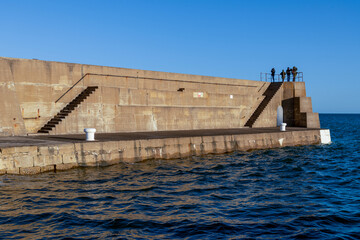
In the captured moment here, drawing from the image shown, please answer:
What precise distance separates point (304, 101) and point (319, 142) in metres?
5.88

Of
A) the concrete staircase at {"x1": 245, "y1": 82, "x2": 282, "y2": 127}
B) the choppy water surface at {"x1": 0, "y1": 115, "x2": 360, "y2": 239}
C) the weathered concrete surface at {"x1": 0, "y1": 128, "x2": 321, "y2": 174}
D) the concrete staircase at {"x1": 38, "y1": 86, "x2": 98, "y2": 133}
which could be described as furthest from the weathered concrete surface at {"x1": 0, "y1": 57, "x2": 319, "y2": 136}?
the choppy water surface at {"x1": 0, "y1": 115, "x2": 360, "y2": 239}

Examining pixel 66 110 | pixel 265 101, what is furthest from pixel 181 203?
pixel 265 101

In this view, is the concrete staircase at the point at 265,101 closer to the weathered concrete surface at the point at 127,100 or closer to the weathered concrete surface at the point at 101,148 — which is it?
the weathered concrete surface at the point at 127,100

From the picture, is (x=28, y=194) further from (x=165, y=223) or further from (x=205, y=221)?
(x=205, y=221)

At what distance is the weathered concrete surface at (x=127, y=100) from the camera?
19.5 metres

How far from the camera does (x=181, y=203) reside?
9805 mm

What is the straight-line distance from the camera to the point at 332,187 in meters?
12.6

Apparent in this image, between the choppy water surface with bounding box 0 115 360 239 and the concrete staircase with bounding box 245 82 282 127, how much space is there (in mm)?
15271

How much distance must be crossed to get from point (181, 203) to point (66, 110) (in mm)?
13134

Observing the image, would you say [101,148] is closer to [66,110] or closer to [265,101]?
[66,110]

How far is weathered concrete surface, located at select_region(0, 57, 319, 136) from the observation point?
19.5 meters

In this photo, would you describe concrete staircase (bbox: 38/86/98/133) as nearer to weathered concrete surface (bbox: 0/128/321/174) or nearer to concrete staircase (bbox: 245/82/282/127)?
weathered concrete surface (bbox: 0/128/321/174)

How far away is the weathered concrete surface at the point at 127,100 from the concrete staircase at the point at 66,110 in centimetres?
23

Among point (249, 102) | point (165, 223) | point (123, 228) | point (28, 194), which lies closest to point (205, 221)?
point (165, 223)
